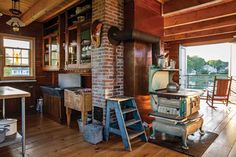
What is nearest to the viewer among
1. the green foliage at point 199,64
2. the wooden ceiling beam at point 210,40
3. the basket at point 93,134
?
the basket at point 93,134

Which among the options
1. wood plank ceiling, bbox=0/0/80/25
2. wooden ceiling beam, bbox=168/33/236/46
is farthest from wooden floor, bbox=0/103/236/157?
wooden ceiling beam, bbox=168/33/236/46

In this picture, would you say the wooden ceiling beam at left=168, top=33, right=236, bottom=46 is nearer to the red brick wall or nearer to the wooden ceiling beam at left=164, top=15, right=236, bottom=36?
the wooden ceiling beam at left=164, top=15, right=236, bottom=36

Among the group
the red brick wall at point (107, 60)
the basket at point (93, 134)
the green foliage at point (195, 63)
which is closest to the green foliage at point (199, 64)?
the green foliage at point (195, 63)

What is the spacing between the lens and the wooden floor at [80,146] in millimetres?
2521

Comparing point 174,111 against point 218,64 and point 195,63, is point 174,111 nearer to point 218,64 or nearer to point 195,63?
point 218,64

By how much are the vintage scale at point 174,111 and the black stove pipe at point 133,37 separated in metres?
0.51

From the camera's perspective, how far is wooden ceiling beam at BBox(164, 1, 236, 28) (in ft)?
11.6

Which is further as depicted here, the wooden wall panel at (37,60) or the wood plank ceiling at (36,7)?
the wooden wall panel at (37,60)

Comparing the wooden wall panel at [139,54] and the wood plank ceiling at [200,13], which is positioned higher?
the wood plank ceiling at [200,13]

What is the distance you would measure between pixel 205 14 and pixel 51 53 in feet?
13.6

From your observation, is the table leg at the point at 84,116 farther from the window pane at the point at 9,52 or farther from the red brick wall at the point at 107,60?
the window pane at the point at 9,52

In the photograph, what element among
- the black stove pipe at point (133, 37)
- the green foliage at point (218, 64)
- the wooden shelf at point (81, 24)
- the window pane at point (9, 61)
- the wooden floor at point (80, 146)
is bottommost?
the wooden floor at point (80, 146)

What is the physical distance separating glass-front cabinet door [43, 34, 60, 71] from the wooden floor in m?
1.81

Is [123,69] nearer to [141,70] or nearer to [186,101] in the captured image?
[141,70]
